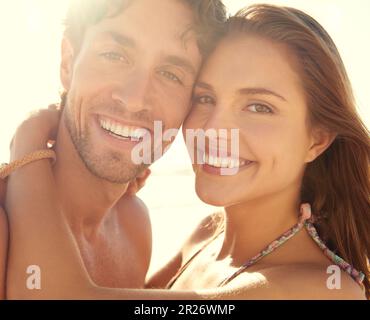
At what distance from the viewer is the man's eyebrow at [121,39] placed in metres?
3.21

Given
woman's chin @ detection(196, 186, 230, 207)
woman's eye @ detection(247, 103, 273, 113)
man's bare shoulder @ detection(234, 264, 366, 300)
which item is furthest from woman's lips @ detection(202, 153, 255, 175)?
man's bare shoulder @ detection(234, 264, 366, 300)

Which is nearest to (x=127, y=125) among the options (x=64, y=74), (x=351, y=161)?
(x=64, y=74)

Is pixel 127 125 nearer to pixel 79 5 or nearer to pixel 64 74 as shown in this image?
pixel 64 74

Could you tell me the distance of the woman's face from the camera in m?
2.96

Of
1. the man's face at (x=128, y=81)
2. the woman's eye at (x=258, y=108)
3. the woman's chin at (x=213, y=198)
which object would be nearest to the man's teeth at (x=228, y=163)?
the woman's chin at (x=213, y=198)

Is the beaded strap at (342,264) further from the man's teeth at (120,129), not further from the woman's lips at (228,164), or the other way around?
the man's teeth at (120,129)

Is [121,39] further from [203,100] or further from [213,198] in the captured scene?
[213,198]

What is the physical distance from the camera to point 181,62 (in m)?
3.27

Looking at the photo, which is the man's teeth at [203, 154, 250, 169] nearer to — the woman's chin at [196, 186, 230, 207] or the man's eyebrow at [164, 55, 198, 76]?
the woman's chin at [196, 186, 230, 207]

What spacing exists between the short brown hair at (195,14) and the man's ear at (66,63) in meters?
0.05

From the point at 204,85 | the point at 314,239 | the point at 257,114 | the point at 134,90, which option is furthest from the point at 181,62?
the point at 314,239

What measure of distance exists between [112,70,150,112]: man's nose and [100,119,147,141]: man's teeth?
139 mm

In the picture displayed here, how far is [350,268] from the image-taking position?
9.73 feet

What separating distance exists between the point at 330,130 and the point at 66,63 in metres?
1.80
